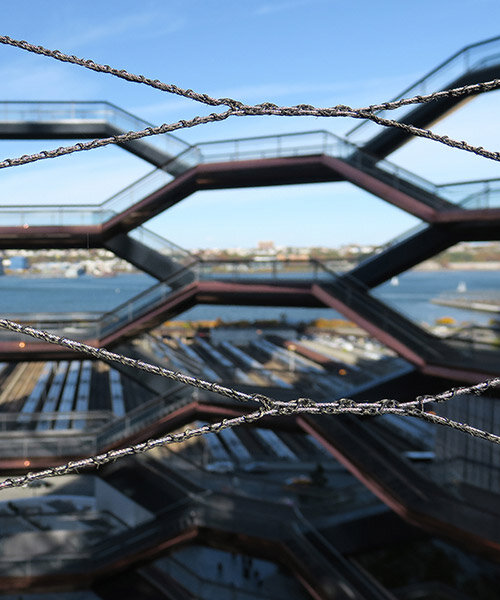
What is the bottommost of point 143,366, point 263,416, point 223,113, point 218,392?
point 263,416

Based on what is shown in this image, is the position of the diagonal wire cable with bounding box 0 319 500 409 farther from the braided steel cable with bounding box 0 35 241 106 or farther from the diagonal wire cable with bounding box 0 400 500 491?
the braided steel cable with bounding box 0 35 241 106

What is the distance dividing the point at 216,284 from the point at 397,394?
527cm

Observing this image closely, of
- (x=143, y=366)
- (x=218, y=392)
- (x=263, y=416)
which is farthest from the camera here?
(x=263, y=416)

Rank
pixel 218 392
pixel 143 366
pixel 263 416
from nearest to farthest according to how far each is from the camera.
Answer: pixel 143 366 < pixel 218 392 < pixel 263 416

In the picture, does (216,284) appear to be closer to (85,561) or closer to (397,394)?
(397,394)

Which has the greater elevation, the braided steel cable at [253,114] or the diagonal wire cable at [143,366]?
the braided steel cable at [253,114]

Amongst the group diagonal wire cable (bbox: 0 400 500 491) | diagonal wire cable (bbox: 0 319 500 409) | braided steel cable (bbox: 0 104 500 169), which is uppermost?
braided steel cable (bbox: 0 104 500 169)

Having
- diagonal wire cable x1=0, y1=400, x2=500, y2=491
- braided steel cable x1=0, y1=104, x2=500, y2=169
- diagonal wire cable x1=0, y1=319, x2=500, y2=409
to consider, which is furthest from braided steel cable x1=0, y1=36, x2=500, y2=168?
diagonal wire cable x1=0, y1=400, x2=500, y2=491

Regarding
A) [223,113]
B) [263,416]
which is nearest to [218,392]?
[263,416]

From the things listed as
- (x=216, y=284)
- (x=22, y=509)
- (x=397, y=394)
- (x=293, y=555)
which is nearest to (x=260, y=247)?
(x=216, y=284)

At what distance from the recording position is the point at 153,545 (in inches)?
541

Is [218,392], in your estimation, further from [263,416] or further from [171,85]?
[171,85]

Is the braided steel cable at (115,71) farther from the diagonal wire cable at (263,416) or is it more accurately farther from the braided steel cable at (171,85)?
the diagonal wire cable at (263,416)

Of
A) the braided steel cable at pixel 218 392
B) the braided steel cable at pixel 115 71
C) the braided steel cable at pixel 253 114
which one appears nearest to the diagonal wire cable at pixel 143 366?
the braided steel cable at pixel 218 392
